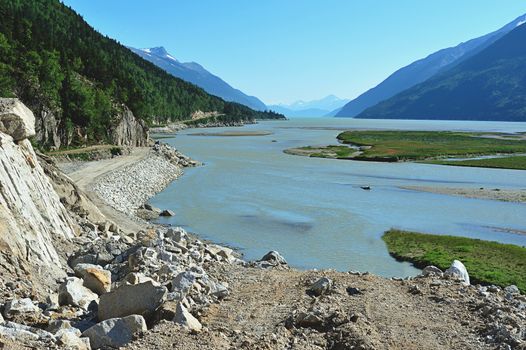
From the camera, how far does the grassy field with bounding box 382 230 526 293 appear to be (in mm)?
27641

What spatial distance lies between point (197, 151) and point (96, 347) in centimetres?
10378

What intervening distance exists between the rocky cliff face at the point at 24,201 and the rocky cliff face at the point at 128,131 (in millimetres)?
80923

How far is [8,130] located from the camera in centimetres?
2070

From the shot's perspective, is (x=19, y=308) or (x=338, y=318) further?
(x=338, y=318)

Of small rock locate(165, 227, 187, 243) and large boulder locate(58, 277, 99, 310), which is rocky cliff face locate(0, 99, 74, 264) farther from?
small rock locate(165, 227, 187, 243)

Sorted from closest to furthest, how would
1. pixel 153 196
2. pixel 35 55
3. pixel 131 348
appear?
1. pixel 131 348
2. pixel 153 196
3. pixel 35 55

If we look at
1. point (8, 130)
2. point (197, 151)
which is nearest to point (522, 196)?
point (8, 130)

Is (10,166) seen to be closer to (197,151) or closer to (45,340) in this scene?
(45,340)

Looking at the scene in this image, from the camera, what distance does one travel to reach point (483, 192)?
195ft

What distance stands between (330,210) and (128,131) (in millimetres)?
72223

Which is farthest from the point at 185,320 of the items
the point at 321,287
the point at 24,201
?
the point at 24,201

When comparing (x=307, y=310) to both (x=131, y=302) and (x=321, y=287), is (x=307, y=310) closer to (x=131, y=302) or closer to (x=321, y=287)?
(x=321, y=287)

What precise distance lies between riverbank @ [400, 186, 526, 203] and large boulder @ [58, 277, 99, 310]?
167ft

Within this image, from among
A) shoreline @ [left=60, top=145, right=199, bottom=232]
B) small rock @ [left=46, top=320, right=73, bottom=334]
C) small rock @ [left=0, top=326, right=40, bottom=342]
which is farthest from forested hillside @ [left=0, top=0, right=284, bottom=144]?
small rock @ [left=0, top=326, right=40, bottom=342]
